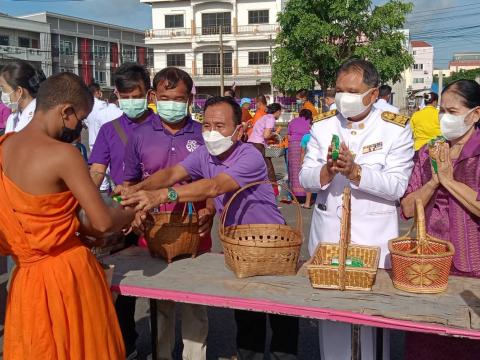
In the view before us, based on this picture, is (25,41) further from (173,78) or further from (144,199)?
(144,199)

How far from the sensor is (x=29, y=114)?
3871 millimetres

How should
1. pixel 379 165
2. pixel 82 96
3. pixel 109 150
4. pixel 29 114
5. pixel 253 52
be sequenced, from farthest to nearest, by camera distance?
pixel 253 52, pixel 29 114, pixel 109 150, pixel 379 165, pixel 82 96

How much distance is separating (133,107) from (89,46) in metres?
60.0

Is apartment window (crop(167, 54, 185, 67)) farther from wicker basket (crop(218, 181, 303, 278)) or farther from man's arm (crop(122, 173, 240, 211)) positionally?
wicker basket (crop(218, 181, 303, 278))

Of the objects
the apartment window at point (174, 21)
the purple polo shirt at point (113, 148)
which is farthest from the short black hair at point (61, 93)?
the apartment window at point (174, 21)

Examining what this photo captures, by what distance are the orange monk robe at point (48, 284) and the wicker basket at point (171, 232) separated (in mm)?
614

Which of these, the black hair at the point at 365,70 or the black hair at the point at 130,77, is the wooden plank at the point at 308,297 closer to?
the black hair at the point at 365,70

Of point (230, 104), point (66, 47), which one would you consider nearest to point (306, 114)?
point (230, 104)

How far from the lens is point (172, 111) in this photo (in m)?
3.31

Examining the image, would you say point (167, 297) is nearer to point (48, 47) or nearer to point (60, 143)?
point (60, 143)

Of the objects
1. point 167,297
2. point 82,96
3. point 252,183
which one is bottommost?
point 167,297

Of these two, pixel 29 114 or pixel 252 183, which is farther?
pixel 29 114

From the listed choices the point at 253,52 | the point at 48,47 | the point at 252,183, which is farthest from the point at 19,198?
the point at 48,47

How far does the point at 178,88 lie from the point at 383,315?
187 centimetres
